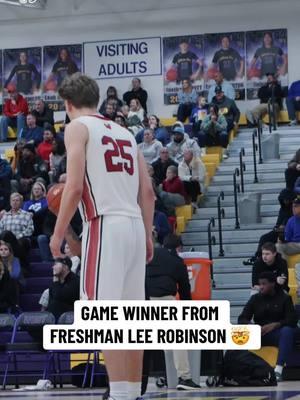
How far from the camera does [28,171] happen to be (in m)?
18.9

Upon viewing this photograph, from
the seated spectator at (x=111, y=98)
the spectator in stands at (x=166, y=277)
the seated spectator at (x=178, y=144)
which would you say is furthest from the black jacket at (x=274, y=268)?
the seated spectator at (x=111, y=98)

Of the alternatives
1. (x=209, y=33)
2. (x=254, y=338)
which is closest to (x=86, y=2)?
(x=209, y=33)

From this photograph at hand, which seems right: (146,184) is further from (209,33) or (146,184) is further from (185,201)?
(209,33)

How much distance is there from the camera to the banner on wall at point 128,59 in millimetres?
26516

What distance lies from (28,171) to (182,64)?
8403mm

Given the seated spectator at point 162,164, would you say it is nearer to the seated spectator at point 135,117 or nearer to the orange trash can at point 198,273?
the seated spectator at point 135,117

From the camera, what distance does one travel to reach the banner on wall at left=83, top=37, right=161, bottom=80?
87.0 feet

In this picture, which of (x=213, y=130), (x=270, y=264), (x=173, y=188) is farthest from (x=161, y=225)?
(x=213, y=130)

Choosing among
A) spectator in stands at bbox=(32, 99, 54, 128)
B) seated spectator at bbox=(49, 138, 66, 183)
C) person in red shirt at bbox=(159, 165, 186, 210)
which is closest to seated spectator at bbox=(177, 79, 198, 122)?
spectator in stands at bbox=(32, 99, 54, 128)

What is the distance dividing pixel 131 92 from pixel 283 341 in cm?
1327

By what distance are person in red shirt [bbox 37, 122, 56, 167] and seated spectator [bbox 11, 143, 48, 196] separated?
18.2 inches

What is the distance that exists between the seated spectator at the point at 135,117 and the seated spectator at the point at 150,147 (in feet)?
4.62

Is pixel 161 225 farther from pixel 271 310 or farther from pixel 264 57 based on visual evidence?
pixel 264 57

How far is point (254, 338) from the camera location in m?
9.38
